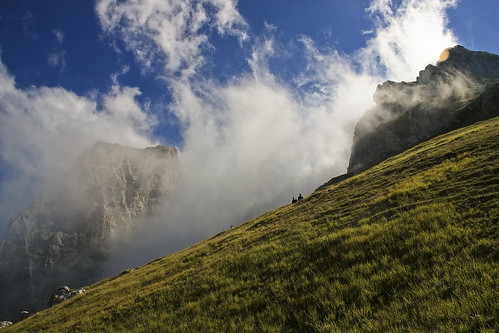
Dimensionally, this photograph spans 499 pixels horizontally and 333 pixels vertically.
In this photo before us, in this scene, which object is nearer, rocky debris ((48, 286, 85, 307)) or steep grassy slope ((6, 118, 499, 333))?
steep grassy slope ((6, 118, 499, 333))

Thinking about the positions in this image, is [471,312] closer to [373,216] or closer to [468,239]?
[468,239]

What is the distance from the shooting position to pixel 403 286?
10477 millimetres

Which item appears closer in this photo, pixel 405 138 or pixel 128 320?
pixel 128 320

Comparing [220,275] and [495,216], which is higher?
[220,275]

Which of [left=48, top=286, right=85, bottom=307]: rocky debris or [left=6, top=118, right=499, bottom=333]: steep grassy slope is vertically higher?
[left=48, top=286, right=85, bottom=307]: rocky debris

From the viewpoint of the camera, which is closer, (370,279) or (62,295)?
(370,279)

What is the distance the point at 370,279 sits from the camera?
1154cm

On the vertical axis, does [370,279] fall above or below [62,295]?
below

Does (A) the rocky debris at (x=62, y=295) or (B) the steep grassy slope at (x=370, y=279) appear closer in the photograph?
(B) the steep grassy slope at (x=370, y=279)

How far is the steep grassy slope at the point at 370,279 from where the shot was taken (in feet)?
29.1

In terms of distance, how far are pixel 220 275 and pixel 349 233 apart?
8062mm

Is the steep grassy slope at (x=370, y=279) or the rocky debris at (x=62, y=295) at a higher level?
the rocky debris at (x=62, y=295)

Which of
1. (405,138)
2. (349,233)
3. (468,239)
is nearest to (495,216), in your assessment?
(468,239)

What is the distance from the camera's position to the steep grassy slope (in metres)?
8.87
